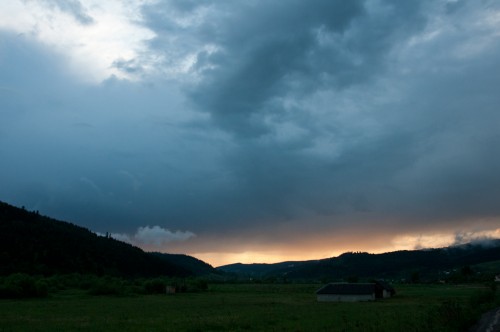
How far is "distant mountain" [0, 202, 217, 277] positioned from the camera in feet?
459

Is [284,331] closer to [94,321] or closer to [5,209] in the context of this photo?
[94,321]

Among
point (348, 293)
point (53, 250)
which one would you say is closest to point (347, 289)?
point (348, 293)

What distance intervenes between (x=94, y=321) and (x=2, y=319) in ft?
Result: 27.2

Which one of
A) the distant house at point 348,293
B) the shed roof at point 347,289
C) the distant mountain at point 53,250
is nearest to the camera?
the distant house at point 348,293

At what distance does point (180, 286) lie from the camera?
114 m

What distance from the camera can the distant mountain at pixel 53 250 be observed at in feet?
459

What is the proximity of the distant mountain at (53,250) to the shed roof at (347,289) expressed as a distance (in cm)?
8608

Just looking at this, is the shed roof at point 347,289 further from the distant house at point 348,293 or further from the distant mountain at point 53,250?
the distant mountain at point 53,250

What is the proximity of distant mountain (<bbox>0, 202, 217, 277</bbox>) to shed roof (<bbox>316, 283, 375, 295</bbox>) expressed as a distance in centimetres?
8608

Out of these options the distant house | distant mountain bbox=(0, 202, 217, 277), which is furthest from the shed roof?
distant mountain bbox=(0, 202, 217, 277)

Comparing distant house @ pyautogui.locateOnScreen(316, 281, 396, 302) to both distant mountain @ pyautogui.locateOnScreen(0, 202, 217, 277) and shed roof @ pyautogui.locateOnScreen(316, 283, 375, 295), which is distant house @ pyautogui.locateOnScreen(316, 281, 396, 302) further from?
distant mountain @ pyautogui.locateOnScreen(0, 202, 217, 277)

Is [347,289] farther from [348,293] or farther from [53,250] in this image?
[53,250]

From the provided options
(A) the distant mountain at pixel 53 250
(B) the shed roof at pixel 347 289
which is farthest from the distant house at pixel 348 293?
(A) the distant mountain at pixel 53 250

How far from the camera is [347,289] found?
85.9 meters
